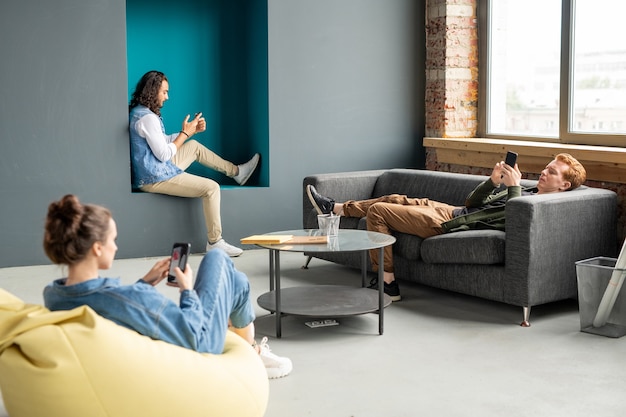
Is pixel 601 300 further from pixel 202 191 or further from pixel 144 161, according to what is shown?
pixel 144 161

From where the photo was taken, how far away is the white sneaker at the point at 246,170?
271 inches

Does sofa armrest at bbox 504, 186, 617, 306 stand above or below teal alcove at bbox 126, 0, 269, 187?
below

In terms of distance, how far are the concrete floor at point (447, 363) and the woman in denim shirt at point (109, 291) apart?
0.65 meters

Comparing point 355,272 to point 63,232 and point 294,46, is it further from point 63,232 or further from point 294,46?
point 63,232

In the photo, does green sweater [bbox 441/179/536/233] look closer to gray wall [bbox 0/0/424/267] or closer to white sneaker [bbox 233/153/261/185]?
gray wall [bbox 0/0/424/267]

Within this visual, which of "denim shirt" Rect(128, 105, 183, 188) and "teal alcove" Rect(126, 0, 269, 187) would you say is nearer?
"denim shirt" Rect(128, 105, 183, 188)

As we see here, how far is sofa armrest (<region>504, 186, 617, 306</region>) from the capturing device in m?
4.38

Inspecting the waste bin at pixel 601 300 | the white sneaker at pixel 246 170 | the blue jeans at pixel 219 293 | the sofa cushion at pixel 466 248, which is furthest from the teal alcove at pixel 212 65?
the blue jeans at pixel 219 293

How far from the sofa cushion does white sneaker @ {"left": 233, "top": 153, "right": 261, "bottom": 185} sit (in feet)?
7.65

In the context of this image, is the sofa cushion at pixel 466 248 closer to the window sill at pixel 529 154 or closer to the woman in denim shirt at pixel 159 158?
the window sill at pixel 529 154

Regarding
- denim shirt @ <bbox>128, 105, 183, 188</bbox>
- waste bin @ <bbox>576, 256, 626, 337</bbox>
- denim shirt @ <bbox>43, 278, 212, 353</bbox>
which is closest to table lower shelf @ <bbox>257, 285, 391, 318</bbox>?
waste bin @ <bbox>576, 256, 626, 337</bbox>

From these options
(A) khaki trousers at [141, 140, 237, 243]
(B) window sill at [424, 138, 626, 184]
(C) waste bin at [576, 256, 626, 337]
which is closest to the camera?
(C) waste bin at [576, 256, 626, 337]

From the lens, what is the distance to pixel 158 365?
254cm

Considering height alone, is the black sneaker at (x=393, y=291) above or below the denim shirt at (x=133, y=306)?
below
